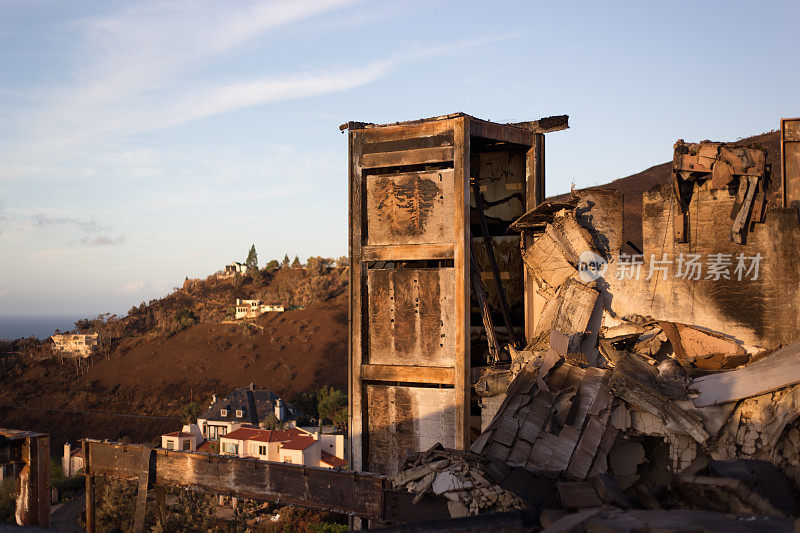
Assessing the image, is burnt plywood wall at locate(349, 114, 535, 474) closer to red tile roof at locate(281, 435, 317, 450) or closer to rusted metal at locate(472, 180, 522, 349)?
rusted metal at locate(472, 180, 522, 349)

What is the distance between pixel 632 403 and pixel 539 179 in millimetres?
6207

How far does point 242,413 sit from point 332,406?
4.89 metres

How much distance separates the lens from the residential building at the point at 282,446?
85.7 ft

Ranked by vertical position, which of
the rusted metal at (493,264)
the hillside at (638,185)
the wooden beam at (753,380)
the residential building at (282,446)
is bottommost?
the residential building at (282,446)

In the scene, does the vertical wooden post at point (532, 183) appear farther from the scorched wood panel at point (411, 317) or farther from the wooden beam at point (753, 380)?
the wooden beam at point (753, 380)

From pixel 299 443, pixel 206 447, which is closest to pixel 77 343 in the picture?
pixel 206 447

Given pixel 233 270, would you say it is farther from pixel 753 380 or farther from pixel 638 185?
pixel 753 380

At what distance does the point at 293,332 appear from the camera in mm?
48969

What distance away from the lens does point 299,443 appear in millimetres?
26812

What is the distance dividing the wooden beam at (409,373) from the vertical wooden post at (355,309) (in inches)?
9.9

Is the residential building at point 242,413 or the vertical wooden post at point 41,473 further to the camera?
the residential building at point 242,413

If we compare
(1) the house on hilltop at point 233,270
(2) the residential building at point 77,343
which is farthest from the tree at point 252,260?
(2) the residential building at point 77,343

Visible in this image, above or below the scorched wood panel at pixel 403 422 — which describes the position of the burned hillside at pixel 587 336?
above

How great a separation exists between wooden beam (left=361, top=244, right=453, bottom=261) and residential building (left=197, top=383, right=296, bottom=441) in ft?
75.4
